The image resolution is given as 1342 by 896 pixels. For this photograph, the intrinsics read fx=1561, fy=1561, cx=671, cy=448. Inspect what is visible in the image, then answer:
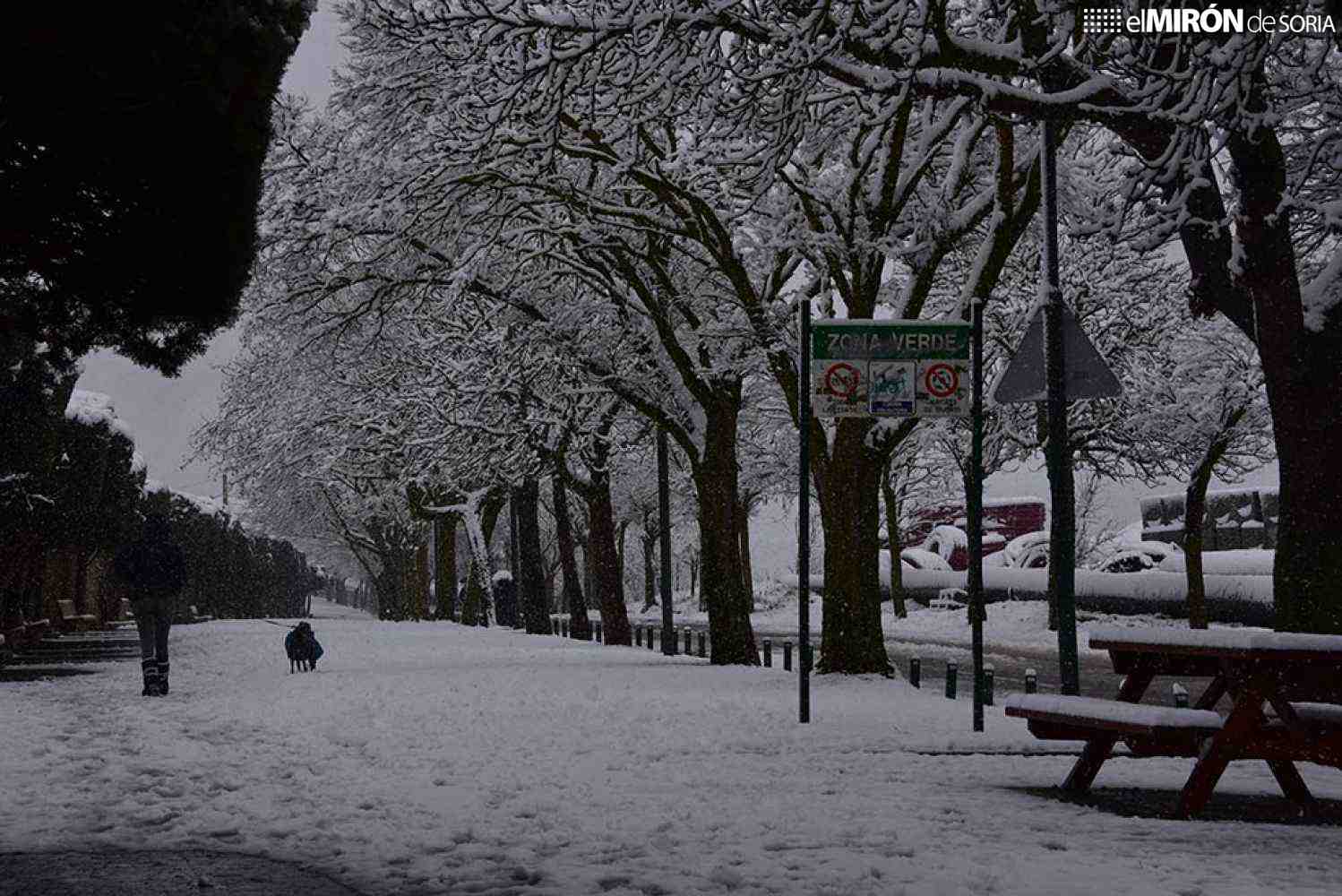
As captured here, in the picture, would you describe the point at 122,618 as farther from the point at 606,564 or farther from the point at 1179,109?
the point at 1179,109

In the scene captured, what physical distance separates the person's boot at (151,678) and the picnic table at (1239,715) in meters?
11.1

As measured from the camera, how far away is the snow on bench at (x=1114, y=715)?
777 centimetres

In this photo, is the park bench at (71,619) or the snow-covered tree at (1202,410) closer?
the snow-covered tree at (1202,410)

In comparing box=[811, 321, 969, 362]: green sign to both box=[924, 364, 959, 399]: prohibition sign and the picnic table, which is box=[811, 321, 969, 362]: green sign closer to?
box=[924, 364, 959, 399]: prohibition sign

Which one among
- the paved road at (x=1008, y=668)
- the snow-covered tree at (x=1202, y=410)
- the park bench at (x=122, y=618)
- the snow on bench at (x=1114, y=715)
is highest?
the snow-covered tree at (x=1202, y=410)

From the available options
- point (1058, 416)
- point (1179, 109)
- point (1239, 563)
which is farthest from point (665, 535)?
point (1179, 109)

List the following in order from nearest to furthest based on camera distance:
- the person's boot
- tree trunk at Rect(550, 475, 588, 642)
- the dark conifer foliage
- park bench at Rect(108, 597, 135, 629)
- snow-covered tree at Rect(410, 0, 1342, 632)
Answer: the dark conifer foliage
snow-covered tree at Rect(410, 0, 1342, 632)
the person's boot
tree trunk at Rect(550, 475, 588, 642)
park bench at Rect(108, 597, 135, 629)

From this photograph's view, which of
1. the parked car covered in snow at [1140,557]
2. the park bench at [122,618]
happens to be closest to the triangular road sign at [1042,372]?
the parked car covered in snow at [1140,557]

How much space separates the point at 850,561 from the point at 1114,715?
1123 cm

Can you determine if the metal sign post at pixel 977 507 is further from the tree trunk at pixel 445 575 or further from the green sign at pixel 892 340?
the tree trunk at pixel 445 575

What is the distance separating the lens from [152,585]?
16.6 m

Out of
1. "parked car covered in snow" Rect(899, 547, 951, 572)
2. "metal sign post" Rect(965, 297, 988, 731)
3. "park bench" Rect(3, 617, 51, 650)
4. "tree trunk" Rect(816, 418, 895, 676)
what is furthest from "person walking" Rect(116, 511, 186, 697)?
"parked car covered in snow" Rect(899, 547, 951, 572)

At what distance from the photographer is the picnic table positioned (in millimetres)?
7672

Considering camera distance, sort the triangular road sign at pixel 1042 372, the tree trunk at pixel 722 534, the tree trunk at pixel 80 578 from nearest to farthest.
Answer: the triangular road sign at pixel 1042 372, the tree trunk at pixel 722 534, the tree trunk at pixel 80 578
